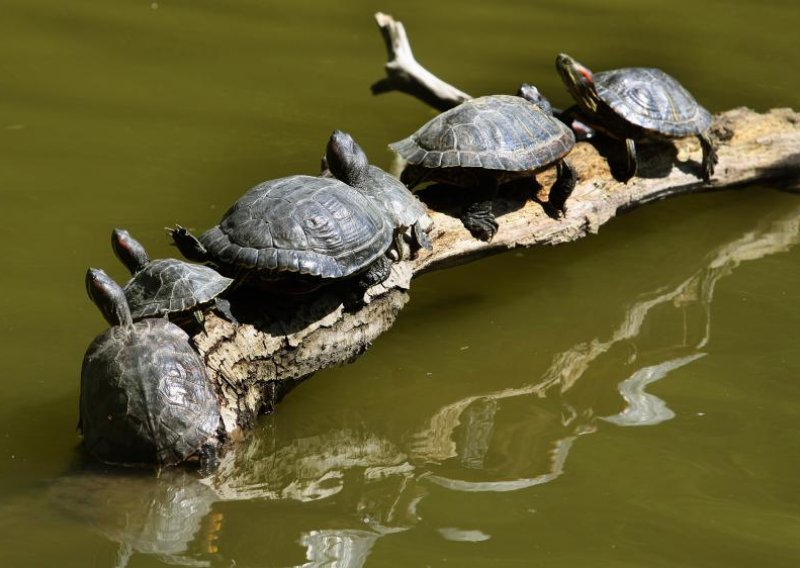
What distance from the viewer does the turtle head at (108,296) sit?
4.01 m

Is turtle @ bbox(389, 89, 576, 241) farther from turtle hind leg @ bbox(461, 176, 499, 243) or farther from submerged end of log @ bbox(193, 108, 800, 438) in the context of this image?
submerged end of log @ bbox(193, 108, 800, 438)

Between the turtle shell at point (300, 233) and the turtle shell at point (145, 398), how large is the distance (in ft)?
1.44

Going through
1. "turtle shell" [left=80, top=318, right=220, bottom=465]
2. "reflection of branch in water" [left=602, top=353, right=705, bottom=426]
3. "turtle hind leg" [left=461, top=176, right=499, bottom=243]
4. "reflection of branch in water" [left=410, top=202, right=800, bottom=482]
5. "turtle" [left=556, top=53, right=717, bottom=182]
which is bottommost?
"reflection of branch in water" [left=602, top=353, right=705, bottom=426]

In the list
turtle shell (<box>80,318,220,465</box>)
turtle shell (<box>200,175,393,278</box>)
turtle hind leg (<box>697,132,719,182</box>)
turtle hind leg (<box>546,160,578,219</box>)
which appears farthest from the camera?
turtle hind leg (<box>697,132,719,182</box>)

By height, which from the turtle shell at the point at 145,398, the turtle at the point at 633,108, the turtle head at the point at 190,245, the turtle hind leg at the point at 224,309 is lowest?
the turtle shell at the point at 145,398

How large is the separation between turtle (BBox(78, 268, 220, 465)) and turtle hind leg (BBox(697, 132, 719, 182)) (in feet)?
10.8

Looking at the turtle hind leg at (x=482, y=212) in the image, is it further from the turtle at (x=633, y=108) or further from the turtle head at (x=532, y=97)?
the turtle at (x=633, y=108)

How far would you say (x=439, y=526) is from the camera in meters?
3.91

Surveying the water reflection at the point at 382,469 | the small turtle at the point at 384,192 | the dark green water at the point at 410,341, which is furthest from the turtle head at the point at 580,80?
the small turtle at the point at 384,192

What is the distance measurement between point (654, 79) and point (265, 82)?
293 cm

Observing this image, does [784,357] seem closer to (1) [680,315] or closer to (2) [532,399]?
(1) [680,315]

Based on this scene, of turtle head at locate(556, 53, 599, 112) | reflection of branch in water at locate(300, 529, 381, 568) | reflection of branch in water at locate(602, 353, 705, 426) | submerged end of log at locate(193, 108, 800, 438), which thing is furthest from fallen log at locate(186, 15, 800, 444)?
reflection of branch in water at locate(602, 353, 705, 426)

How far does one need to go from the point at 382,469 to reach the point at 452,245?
1275 millimetres

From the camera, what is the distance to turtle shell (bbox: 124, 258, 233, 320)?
4.07m
